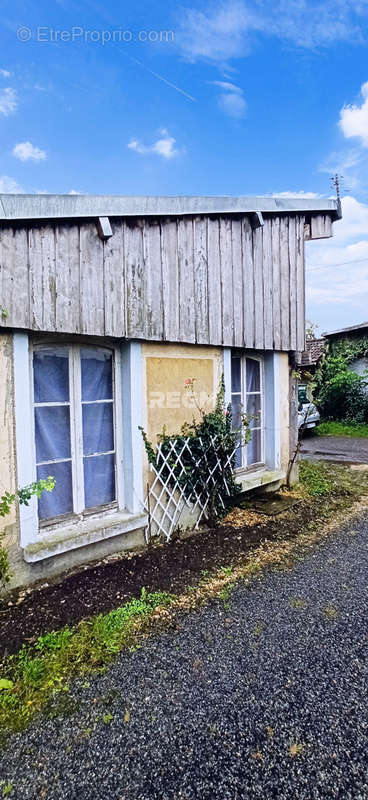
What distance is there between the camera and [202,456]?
4824mm

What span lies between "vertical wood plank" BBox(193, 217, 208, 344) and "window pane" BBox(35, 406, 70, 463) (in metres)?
2.00

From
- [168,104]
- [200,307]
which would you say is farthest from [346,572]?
[168,104]

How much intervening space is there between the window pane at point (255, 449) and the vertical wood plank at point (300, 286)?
1703mm

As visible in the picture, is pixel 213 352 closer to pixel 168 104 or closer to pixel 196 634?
pixel 196 634

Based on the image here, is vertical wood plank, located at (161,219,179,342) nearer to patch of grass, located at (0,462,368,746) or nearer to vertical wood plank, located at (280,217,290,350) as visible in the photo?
vertical wood plank, located at (280,217,290,350)

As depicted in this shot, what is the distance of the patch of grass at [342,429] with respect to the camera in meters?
14.3

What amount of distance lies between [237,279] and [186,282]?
1.04 m

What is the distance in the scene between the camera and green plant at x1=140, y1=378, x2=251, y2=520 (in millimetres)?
4477

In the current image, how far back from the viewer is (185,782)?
5.65 feet

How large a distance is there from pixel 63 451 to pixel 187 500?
69.2 inches

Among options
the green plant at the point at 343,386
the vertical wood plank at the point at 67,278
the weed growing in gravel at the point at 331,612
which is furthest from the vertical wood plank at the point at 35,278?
the green plant at the point at 343,386

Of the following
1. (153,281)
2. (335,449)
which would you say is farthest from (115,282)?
(335,449)

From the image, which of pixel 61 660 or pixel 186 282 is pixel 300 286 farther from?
pixel 61 660

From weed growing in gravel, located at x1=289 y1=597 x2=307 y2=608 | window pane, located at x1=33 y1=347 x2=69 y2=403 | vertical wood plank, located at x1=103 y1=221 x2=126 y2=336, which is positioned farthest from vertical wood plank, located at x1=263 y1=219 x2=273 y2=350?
weed growing in gravel, located at x1=289 y1=597 x2=307 y2=608
